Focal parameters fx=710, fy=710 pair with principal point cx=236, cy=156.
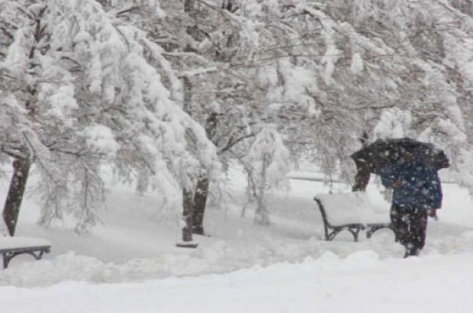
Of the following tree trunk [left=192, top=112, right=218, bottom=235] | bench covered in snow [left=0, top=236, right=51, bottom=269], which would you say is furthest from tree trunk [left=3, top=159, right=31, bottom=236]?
tree trunk [left=192, top=112, right=218, bottom=235]

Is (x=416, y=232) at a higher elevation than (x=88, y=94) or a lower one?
lower

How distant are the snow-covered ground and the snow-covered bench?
152 centimetres

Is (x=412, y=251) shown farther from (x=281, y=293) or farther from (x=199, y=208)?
(x=199, y=208)

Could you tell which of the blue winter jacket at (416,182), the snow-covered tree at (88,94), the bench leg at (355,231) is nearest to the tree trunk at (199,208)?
the bench leg at (355,231)

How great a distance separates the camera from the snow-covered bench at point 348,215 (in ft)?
42.1

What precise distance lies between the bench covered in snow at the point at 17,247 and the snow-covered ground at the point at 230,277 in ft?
0.74

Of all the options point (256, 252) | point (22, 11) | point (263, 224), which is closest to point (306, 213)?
point (263, 224)

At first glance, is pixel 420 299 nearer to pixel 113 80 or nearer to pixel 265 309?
pixel 265 309

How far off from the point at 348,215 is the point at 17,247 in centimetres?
Result: 645

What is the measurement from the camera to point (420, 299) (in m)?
5.26

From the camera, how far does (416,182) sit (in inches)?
321

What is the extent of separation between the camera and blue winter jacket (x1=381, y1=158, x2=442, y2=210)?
26.7 feet

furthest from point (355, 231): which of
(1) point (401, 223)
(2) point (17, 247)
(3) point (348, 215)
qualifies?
(2) point (17, 247)

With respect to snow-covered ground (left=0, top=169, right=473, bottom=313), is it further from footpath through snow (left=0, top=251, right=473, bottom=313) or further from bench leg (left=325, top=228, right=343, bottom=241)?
bench leg (left=325, top=228, right=343, bottom=241)
